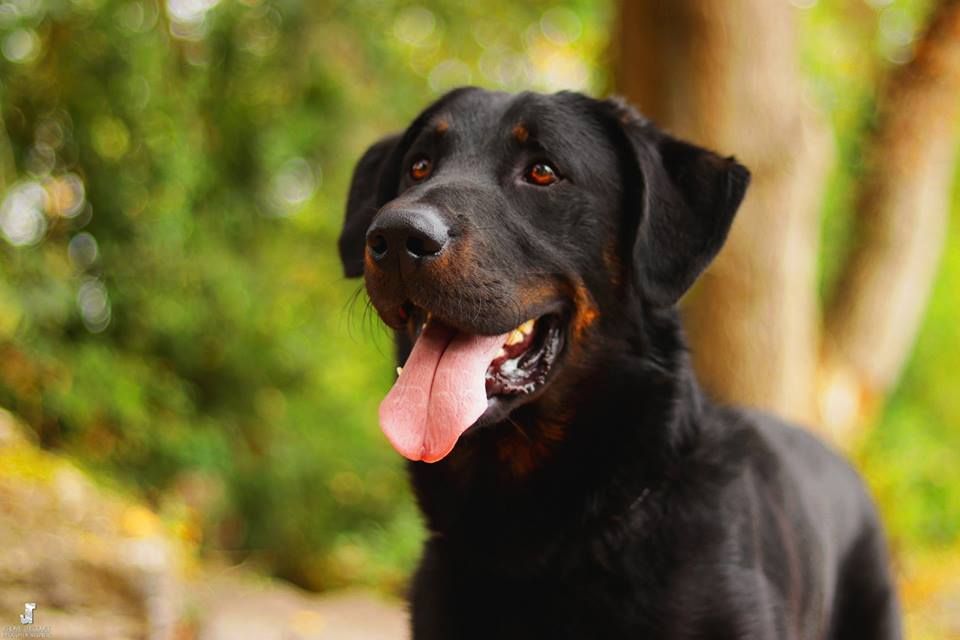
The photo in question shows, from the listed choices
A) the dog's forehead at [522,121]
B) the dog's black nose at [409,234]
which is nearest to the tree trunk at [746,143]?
the dog's forehead at [522,121]

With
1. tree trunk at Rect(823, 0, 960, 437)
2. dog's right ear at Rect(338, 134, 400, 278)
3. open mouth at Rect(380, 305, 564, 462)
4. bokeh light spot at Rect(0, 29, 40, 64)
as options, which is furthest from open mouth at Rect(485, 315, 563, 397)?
tree trunk at Rect(823, 0, 960, 437)

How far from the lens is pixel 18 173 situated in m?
5.73

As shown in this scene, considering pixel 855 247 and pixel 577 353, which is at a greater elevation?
pixel 855 247

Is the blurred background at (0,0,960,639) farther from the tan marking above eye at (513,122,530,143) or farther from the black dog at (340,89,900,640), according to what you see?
the tan marking above eye at (513,122,530,143)

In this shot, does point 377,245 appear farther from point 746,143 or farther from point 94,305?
point 94,305

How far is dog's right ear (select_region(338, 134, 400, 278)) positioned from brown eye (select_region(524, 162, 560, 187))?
0.63m

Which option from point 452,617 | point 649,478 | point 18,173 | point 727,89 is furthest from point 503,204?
point 18,173

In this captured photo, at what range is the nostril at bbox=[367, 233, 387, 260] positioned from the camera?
8.57 feet

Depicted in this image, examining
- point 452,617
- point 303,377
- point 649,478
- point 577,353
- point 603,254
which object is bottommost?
point 452,617

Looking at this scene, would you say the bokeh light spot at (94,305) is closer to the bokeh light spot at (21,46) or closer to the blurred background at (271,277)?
the blurred background at (271,277)

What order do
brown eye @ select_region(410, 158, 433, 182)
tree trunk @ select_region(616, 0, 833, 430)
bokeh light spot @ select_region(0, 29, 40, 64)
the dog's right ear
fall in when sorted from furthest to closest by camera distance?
1. tree trunk @ select_region(616, 0, 833, 430)
2. bokeh light spot @ select_region(0, 29, 40, 64)
3. the dog's right ear
4. brown eye @ select_region(410, 158, 433, 182)

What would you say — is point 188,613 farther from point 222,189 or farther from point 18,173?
point 222,189

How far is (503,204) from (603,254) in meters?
0.35

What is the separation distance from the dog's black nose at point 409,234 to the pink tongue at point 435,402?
32 centimetres
